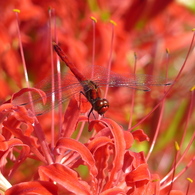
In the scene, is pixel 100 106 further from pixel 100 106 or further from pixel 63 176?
pixel 63 176

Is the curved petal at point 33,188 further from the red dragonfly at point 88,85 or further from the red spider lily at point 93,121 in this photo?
the red dragonfly at point 88,85

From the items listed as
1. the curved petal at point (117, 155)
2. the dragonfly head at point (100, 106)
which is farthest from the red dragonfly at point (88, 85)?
the curved petal at point (117, 155)

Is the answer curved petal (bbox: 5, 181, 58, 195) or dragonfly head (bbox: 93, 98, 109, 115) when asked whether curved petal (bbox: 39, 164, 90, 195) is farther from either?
dragonfly head (bbox: 93, 98, 109, 115)

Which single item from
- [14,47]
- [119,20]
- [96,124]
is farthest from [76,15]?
[96,124]

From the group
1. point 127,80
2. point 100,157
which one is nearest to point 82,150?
point 100,157

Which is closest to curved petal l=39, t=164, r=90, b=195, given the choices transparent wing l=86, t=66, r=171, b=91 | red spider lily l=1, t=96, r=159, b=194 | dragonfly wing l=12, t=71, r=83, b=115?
red spider lily l=1, t=96, r=159, b=194

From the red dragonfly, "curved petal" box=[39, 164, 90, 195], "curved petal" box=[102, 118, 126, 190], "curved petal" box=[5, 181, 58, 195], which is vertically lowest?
"curved petal" box=[5, 181, 58, 195]

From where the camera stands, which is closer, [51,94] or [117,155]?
[117,155]

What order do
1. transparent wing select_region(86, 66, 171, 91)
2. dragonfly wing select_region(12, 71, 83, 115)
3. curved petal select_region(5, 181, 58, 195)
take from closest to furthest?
curved petal select_region(5, 181, 58, 195), dragonfly wing select_region(12, 71, 83, 115), transparent wing select_region(86, 66, 171, 91)
